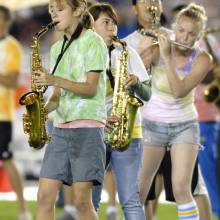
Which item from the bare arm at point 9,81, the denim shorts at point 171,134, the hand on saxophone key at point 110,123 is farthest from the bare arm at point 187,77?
the bare arm at point 9,81

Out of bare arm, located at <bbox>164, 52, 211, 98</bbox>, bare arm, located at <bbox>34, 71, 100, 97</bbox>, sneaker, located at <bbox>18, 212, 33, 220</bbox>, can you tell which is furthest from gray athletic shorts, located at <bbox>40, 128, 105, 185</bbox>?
sneaker, located at <bbox>18, 212, 33, 220</bbox>

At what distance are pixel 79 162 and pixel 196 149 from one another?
1.38m

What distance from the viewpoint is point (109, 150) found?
25.4 ft

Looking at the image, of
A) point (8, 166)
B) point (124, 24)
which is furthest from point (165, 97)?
point (124, 24)

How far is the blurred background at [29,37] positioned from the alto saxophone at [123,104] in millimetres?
2346

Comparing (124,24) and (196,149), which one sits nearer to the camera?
(196,149)

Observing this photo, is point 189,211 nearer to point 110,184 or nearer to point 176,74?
point 176,74

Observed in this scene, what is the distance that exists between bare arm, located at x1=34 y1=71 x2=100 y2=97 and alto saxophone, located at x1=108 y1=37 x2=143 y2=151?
20.6 inches

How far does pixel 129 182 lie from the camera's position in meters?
7.68

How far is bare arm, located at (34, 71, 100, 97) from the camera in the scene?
6.88 metres

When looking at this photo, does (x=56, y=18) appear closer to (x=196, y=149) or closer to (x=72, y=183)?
(x=72, y=183)

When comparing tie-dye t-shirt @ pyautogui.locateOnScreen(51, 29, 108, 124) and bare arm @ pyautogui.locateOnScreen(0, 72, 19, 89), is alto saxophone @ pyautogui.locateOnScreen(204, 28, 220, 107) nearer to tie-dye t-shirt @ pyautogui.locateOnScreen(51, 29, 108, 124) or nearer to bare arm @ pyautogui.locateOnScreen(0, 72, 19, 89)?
bare arm @ pyautogui.locateOnScreen(0, 72, 19, 89)

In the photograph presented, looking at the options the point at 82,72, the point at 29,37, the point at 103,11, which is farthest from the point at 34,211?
the point at 29,37

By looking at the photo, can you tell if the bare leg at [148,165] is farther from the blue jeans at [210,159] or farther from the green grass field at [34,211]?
the blue jeans at [210,159]
